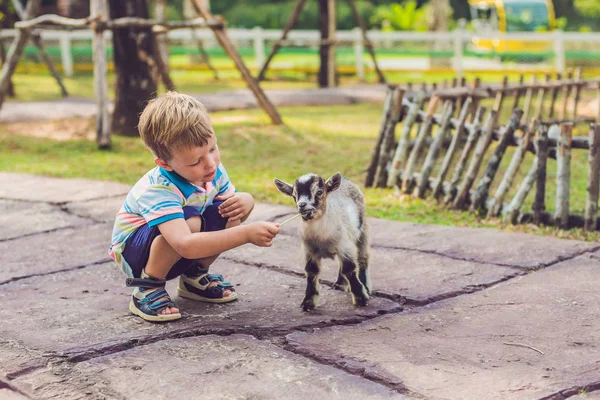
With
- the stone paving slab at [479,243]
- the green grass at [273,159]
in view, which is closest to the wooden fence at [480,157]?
the green grass at [273,159]

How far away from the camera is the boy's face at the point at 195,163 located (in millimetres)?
3188

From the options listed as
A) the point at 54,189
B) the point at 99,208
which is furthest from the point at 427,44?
the point at 99,208

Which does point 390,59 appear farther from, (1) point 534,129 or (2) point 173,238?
(2) point 173,238

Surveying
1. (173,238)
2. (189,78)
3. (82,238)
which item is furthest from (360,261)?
(189,78)

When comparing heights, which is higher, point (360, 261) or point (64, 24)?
point (64, 24)

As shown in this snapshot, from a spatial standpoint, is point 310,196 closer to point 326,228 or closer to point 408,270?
point 326,228

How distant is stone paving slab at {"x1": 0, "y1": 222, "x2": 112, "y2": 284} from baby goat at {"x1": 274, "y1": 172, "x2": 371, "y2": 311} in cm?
147

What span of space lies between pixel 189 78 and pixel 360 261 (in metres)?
14.9

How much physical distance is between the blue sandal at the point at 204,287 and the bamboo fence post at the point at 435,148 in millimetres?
2703

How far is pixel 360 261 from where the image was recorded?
12.0ft

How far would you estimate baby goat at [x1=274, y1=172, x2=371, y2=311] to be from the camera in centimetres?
325

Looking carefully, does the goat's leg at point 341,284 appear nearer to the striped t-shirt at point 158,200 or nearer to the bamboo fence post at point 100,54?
the striped t-shirt at point 158,200

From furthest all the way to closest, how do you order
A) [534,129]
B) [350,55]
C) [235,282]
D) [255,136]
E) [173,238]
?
[350,55]
[255,136]
[534,129]
[235,282]
[173,238]

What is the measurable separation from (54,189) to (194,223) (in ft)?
11.0
